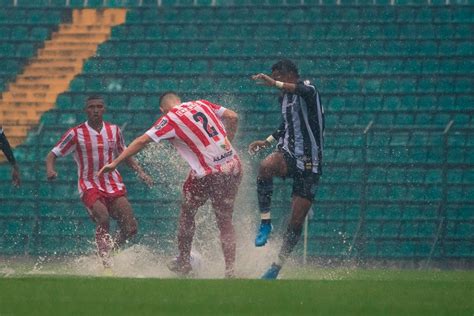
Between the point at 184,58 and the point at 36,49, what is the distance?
3053mm

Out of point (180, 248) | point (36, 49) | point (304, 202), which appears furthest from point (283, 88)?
point (36, 49)

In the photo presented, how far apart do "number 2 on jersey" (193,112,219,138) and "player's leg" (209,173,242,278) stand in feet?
1.35

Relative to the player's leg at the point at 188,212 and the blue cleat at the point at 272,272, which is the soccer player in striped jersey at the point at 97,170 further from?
the blue cleat at the point at 272,272

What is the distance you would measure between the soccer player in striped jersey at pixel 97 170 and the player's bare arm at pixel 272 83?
100 inches

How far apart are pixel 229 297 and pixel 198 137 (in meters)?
3.63

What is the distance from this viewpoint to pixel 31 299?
7898 mm

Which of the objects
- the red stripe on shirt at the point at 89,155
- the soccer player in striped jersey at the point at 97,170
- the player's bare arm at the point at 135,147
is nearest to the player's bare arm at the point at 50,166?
the soccer player in striped jersey at the point at 97,170

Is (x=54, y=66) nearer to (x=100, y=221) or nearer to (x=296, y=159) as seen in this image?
(x=100, y=221)

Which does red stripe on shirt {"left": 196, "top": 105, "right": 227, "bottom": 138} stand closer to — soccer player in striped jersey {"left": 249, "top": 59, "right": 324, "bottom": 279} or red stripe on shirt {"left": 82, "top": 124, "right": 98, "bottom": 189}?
soccer player in striped jersey {"left": 249, "top": 59, "right": 324, "bottom": 279}

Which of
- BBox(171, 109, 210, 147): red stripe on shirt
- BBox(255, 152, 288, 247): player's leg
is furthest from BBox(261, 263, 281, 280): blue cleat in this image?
BBox(171, 109, 210, 147): red stripe on shirt

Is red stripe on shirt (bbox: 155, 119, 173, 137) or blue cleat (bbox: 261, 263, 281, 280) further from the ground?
red stripe on shirt (bbox: 155, 119, 173, 137)

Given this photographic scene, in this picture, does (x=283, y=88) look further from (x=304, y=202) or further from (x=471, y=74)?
(x=471, y=74)

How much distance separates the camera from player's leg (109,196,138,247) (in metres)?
12.8

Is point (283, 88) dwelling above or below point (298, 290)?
above
